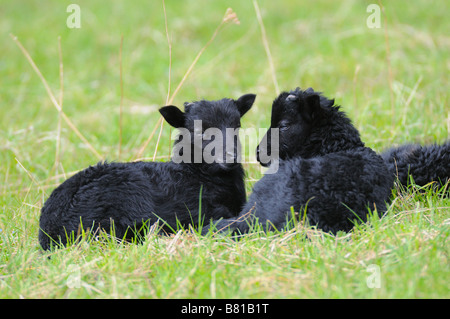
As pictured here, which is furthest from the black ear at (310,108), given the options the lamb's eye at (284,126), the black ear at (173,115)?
the black ear at (173,115)

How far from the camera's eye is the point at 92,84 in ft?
31.3

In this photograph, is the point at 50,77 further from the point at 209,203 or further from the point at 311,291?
the point at 311,291

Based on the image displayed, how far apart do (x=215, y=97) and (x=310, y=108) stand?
421 centimetres

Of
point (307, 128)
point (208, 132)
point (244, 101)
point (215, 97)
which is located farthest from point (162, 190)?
point (215, 97)

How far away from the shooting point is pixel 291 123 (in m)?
4.51

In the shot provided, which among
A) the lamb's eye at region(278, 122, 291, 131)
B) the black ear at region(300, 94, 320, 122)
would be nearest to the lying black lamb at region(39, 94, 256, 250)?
the lamb's eye at region(278, 122, 291, 131)

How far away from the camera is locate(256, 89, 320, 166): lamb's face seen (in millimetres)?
4430

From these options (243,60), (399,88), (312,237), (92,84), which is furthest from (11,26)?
(312,237)

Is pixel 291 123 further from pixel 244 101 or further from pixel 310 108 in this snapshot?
pixel 244 101

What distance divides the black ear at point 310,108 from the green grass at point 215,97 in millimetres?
889

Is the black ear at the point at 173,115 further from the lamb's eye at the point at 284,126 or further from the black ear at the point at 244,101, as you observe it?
the lamb's eye at the point at 284,126

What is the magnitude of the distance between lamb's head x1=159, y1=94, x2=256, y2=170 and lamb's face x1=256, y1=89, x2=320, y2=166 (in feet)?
1.01

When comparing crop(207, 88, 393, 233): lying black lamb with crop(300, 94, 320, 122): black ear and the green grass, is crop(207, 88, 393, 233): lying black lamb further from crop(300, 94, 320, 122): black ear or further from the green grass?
the green grass

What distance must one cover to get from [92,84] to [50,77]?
1.14 m
